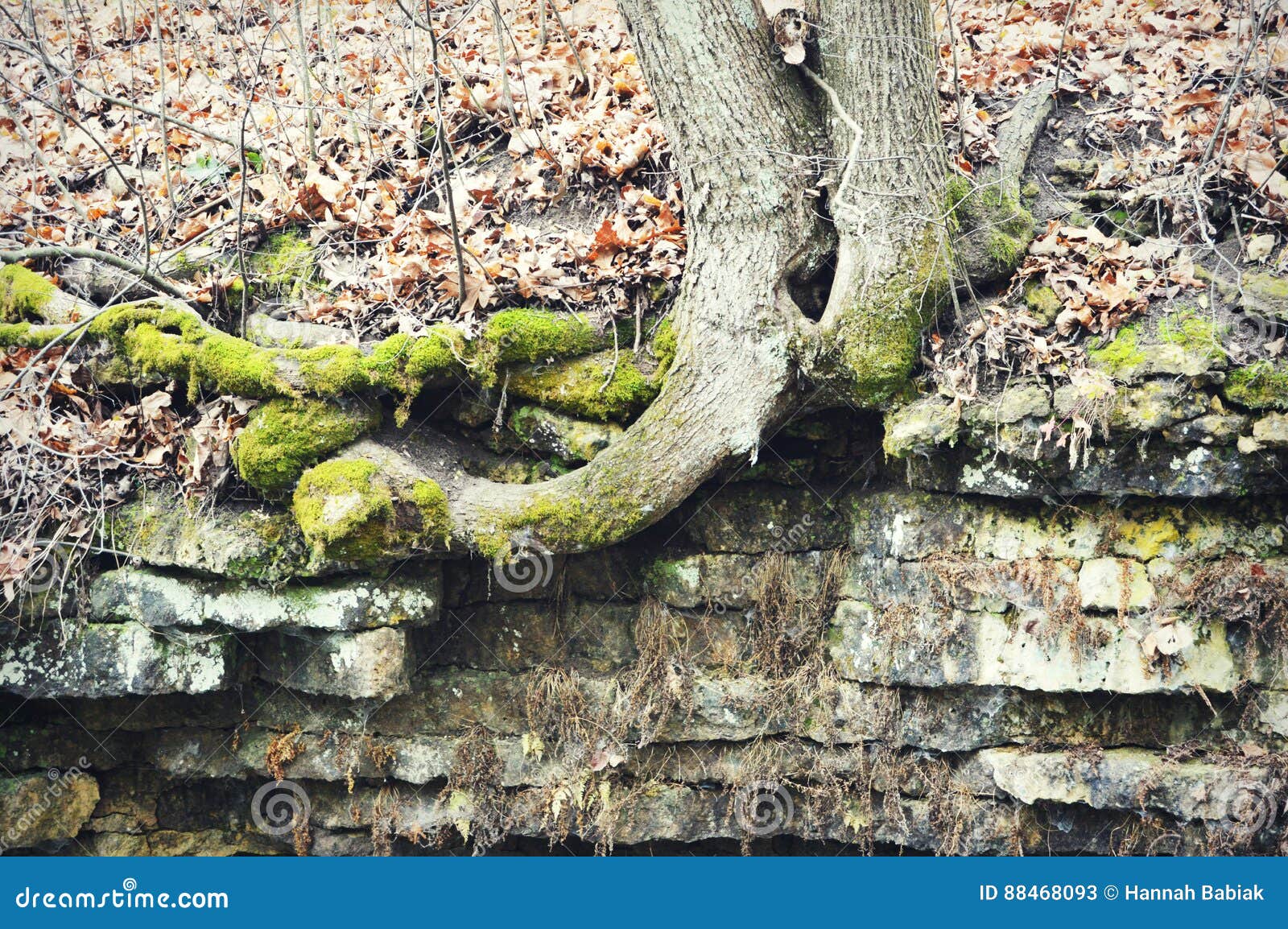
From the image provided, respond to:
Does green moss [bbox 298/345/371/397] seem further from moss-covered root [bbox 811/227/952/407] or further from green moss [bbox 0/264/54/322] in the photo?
moss-covered root [bbox 811/227/952/407]

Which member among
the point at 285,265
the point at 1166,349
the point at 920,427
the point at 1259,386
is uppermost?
the point at 285,265

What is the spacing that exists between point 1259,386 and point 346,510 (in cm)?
458

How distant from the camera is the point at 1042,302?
16.1 ft

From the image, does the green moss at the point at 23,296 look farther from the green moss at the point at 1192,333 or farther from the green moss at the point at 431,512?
the green moss at the point at 1192,333

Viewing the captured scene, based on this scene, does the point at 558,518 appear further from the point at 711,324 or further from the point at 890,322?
the point at 890,322

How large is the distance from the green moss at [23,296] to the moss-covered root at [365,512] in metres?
2.17

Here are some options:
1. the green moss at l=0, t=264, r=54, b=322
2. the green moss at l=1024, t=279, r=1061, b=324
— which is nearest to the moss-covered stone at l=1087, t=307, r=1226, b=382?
the green moss at l=1024, t=279, r=1061, b=324

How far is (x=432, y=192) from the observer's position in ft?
19.4

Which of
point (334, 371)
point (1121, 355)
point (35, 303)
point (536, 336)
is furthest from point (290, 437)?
point (1121, 355)

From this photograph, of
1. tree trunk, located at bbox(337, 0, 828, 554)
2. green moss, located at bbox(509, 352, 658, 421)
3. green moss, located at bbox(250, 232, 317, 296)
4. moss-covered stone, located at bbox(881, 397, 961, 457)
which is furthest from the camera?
green moss, located at bbox(250, 232, 317, 296)

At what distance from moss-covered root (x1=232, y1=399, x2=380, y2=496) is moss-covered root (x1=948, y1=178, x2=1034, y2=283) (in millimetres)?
3528

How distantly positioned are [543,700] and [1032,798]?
2.82 m

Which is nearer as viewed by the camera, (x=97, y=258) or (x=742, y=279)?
(x=742, y=279)

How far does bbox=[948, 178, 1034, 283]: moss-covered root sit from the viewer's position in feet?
16.5
